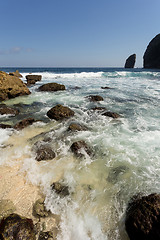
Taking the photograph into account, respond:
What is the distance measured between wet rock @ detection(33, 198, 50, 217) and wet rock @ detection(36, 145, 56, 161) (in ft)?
3.58

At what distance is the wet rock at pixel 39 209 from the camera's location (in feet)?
6.73

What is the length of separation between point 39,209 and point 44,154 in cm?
135

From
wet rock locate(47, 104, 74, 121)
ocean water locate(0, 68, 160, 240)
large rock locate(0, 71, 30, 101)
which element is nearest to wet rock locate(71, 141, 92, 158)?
ocean water locate(0, 68, 160, 240)

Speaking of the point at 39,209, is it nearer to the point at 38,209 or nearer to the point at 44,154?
the point at 38,209

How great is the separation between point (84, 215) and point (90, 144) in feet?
6.33

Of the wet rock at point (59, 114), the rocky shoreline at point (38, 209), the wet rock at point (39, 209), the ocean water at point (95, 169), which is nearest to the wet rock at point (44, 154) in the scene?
the rocky shoreline at point (38, 209)

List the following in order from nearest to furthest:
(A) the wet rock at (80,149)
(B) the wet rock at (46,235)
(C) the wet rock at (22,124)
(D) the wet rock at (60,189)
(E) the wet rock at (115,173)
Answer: (B) the wet rock at (46,235), (D) the wet rock at (60,189), (E) the wet rock at (115,173), (A) the wet rock at (80,149), (C) the wet rock at (22,124)

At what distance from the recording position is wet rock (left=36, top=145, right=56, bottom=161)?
3255 millimetres

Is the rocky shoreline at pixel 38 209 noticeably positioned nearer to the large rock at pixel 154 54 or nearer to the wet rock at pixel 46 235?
the wet rock at pixel 46 235

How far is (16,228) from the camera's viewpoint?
5.60 ft

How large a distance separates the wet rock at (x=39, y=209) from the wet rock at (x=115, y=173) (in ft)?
4.10

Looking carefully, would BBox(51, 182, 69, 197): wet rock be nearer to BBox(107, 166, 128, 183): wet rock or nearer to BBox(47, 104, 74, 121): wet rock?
BBox(107, 166, 128, 183): wet rock

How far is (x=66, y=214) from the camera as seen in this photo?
2.09 metres

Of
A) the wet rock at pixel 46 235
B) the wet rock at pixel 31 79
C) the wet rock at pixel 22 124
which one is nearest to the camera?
the wet rock at pixel 46 235
